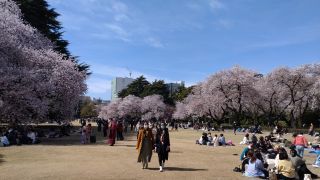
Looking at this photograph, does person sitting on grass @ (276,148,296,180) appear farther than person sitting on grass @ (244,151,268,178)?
No

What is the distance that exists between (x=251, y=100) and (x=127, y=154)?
4815cm

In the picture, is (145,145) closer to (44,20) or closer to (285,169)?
(285,169)

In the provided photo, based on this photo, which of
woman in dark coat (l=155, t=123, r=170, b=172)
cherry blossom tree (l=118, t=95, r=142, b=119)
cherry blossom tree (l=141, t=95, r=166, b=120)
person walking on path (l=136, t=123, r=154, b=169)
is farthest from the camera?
cherry blossom tree (l=118, t=95, r=142, b=119)

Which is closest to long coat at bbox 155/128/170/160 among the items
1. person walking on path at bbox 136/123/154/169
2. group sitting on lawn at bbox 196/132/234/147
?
person walking on path at bbox 136/123/154/169

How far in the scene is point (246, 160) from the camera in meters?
15.8

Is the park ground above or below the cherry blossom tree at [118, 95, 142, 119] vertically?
below

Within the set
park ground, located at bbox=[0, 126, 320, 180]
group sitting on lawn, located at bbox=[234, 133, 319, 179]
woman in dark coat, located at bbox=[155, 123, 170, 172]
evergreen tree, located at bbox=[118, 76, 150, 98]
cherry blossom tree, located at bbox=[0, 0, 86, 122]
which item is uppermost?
evergreen tree, located at bbox=[118, 76, 150, 98]

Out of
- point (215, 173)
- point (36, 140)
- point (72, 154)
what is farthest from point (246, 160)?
point (36, 140)

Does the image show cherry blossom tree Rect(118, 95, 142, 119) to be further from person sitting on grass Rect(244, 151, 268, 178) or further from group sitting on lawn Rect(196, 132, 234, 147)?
person sitting on grass Rect(244, 151, 268, 178)

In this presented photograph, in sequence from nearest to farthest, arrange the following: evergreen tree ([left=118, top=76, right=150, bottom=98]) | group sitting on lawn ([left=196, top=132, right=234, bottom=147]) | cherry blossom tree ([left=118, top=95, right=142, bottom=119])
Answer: group sitting on lawn ([left=196, top=132, right=234, bottom=147])
cherry blossom tree ([left=118, top=95, right=142, bottom=119])
evergreen tree ([left=118, top=76, right=150, bottom=98])

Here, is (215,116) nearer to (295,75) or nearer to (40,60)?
(295,75)

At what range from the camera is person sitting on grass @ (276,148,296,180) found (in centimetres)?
1314

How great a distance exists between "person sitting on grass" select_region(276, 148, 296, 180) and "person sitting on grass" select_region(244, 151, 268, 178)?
46.2 inches

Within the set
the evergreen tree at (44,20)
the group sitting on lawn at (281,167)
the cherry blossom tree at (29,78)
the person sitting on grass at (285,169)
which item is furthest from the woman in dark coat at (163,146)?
the evergreen tree at (44,20)
